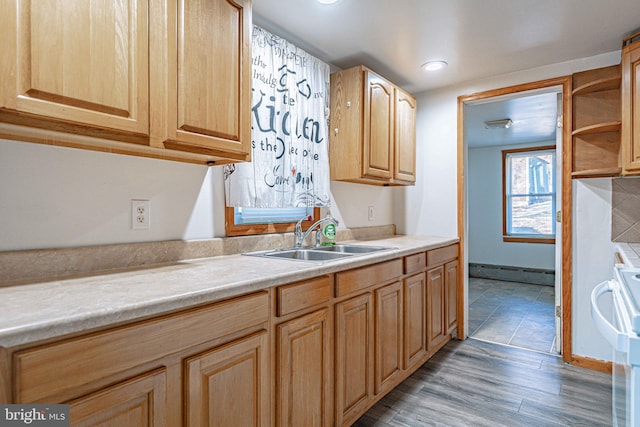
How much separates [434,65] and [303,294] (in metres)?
2.12

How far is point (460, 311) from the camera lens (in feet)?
10.1

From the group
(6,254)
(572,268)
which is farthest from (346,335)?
(572,268)

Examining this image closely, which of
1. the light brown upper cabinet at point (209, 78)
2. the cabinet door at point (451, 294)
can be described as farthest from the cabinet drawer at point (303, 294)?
the cabinet door at point (451, 294)

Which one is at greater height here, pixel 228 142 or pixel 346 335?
pixel 228 142

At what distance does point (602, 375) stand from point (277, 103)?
111 inches

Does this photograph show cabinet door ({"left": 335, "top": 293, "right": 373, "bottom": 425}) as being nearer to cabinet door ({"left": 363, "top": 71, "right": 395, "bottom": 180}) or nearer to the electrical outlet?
the electrical outlet

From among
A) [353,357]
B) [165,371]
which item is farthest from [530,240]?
[165,371]

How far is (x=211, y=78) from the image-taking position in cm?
139

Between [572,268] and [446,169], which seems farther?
[446,169]

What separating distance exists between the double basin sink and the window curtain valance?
27 cm

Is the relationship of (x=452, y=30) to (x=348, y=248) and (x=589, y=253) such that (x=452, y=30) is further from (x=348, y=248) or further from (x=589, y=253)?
(x=589, y=253)

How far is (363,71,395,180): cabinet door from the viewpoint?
247cm

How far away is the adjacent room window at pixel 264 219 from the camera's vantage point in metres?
1.94

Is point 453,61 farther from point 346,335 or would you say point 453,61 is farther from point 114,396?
point 114,396
